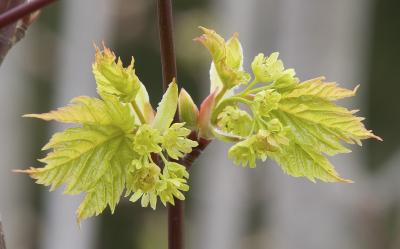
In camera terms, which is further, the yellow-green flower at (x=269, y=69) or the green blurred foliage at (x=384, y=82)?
the green blurred foliage at (x=384, y=82)

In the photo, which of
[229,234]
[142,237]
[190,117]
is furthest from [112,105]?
[229,234]

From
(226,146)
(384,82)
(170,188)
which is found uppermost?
(384,82)

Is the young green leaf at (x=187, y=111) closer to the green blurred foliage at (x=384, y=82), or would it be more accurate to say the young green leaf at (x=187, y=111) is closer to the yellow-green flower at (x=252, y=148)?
the yellow-green flower at (x=252, y=148)

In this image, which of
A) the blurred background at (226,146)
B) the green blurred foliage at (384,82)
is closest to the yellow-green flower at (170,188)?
the blurred background at (226,146)

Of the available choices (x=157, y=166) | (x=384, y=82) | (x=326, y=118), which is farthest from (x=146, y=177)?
(x=384, y=82)

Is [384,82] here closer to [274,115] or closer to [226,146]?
[226,146]

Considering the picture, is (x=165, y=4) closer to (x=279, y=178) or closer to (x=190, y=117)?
(x=190, y=117)
